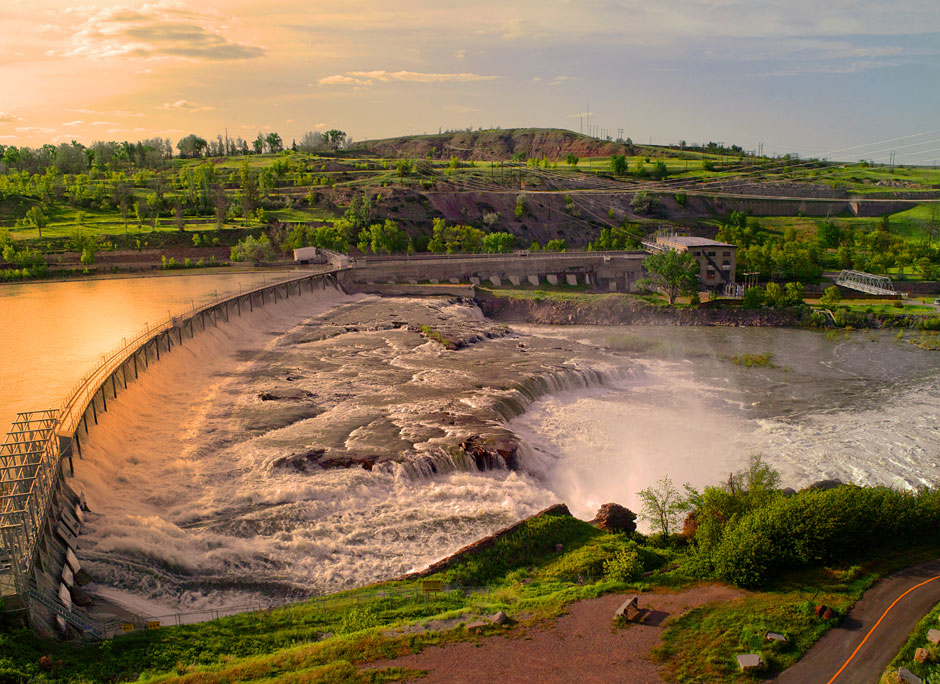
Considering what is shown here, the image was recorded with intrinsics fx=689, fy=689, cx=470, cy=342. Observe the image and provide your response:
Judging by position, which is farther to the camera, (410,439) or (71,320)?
(71,320)

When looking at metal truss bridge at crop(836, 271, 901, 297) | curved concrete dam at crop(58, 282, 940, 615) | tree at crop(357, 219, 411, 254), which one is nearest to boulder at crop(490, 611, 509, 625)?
curved concrete dam at crop(58, 282, 940, 615)

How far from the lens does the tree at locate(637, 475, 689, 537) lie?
25656 mm

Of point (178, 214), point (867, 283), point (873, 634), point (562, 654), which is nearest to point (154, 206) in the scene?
point (178, 214)

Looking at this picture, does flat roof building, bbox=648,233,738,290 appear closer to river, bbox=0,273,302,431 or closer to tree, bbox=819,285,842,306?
tree, bbox=819,285,842,306

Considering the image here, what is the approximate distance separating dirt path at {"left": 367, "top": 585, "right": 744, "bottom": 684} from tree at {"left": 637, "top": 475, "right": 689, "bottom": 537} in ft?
22.1

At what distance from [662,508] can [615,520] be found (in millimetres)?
1804

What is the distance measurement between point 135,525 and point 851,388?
4353cm

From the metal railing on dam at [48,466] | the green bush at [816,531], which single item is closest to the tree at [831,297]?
the green bush at [816,531]

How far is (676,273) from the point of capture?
2842 inches

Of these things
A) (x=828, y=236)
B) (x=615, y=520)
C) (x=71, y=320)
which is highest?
(x=828, y=236)

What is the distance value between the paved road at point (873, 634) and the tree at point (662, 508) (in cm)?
736

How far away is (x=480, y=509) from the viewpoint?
27.9 meters

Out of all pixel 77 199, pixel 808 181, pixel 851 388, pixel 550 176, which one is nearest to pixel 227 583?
pixel 851 388

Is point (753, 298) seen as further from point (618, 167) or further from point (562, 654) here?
point (618, 167)
